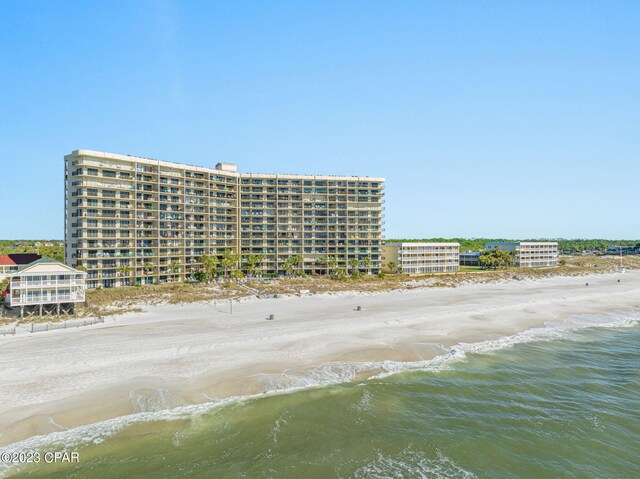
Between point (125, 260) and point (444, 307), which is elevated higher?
point (125, 260)

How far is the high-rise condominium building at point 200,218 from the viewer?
3108 inches

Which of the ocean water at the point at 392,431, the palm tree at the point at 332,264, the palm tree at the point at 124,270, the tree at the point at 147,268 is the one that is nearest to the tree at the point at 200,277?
the tree at the point at 147,268

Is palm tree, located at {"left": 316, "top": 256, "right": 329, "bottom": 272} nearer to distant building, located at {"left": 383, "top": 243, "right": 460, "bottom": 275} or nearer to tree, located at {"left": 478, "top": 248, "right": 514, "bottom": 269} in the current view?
distant building, located at {"left": 383, "top": 243, "right": 460, "bottom": 275}

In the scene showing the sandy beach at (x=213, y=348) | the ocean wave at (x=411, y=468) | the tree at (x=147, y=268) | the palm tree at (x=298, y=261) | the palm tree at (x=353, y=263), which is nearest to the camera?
the ocean wave at (x=411, y=468)

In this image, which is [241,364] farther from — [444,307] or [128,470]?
[444,307]

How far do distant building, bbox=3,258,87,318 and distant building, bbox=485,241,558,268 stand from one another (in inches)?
5566

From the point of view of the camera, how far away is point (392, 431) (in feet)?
78.2

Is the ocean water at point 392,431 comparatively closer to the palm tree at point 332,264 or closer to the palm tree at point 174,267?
the palm tree at point 174,267

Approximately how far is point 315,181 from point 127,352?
3335 inches

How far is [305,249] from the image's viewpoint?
368ft

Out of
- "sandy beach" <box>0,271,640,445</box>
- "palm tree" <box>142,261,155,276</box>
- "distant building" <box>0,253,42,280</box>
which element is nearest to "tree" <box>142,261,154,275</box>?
"palm tree" <box>142,261,155,276</box>

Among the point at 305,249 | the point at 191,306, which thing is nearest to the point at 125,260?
the point at 191,306

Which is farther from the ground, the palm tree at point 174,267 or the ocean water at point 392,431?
the palm tree at point 174,267

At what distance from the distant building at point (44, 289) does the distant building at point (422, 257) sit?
88.8 meters
